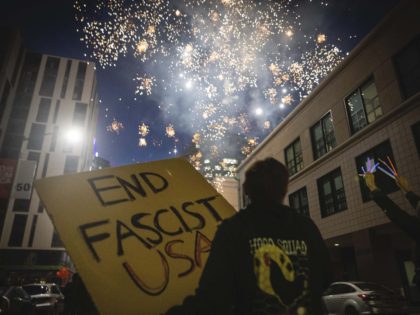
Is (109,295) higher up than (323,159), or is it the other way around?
(323,159)

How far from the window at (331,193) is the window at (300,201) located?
169 centimetres

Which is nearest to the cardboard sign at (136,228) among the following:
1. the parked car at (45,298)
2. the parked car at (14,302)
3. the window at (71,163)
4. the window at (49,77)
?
the parked car at (14,302)

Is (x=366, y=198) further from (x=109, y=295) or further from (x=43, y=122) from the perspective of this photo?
(x=43, y=122)

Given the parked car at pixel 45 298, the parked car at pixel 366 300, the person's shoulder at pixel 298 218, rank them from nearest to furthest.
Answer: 1. the person's shoulder at pixel 298 218
2. the parked car at pixel 366 300
3. the parked car at pixel 45 298

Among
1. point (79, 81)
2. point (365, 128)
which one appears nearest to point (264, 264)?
point (365, 128)

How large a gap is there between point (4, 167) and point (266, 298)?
22.1m

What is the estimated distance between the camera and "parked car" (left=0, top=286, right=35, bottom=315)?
395 inches

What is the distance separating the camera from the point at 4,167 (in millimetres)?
19344

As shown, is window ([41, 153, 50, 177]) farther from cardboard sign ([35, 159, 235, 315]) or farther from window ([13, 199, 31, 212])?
cardboard sign ([35, 159, 235, 315])

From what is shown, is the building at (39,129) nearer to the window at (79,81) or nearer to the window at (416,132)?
the window at (79,81)

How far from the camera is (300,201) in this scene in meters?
21.7

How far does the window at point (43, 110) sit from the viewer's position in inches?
1874

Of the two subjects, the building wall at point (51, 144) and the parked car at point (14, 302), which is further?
the building wall at point (51, 144)

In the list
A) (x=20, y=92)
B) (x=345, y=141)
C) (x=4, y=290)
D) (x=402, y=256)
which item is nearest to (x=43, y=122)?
(x=20, y=92)
